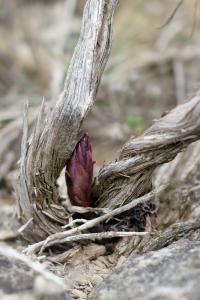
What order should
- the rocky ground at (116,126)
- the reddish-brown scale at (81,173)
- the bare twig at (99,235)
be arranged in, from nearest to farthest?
the rocky ground at (116,126), the bare twig at (99,235), the reddish-brown scale at (81,173)

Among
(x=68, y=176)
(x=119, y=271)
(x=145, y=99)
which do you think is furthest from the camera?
(x=145, y=99)

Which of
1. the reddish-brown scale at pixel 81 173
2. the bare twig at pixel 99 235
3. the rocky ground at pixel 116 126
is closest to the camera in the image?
the rocky ground at pixel 116 126

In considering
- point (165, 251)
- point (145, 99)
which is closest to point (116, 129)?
point (145, 99)

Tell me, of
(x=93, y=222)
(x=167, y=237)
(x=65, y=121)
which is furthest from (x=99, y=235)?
(x=65, y=121)

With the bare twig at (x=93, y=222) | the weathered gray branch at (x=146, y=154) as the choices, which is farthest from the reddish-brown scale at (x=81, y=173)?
the bare twig at (x=93, y=222)

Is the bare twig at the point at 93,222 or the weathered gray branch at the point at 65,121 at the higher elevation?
the weathered gray branch at the point at 65,121

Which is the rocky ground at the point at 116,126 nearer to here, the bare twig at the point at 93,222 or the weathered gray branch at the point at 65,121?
the bare twig at the point at 93,222

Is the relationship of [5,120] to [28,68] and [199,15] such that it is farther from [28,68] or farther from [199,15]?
[199,15]
